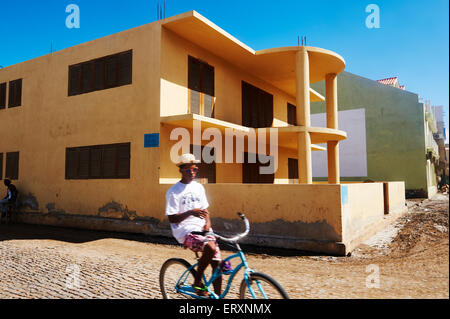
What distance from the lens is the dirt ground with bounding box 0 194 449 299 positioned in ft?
15.0

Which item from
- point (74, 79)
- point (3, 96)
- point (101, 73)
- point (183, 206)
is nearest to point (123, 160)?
point (101, 73)

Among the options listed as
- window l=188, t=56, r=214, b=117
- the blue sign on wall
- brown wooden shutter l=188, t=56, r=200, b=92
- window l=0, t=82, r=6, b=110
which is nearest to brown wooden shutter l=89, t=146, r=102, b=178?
the blue sign on wall

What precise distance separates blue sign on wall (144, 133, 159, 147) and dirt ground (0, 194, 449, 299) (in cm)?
270

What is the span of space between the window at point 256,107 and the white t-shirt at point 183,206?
10100mm

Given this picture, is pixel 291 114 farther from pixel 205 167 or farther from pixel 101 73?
pixel 101 73

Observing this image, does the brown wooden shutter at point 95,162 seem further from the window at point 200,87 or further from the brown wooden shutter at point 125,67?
the window at point 200,87

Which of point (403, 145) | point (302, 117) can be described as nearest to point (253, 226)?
point (302, 117)

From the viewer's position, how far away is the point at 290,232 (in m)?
7.83

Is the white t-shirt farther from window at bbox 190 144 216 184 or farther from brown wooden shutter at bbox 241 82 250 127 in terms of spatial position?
brown wooden shutter at bbox 241 82 250 127

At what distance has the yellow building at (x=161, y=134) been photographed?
26.8ft

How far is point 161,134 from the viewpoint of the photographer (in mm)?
9914

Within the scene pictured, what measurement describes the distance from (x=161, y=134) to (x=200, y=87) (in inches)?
104
